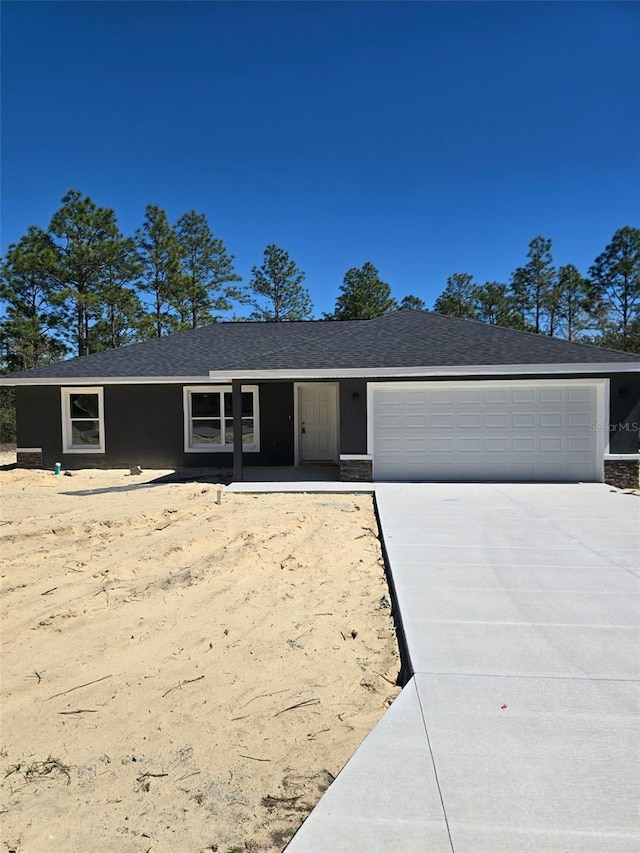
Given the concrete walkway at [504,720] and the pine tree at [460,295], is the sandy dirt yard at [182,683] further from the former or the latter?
the pine tree at [460,295]

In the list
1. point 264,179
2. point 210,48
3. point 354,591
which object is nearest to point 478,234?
point 264,179

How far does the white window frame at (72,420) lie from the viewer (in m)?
14.2

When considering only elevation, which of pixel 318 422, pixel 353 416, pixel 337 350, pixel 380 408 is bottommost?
pixel 318 422

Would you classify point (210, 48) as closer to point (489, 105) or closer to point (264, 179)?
point (489, 105)

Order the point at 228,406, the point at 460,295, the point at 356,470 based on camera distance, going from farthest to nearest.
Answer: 1. the point at 460,295
2. the point at 228,406
3. the point at 356,470

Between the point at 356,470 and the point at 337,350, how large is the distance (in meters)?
3.05

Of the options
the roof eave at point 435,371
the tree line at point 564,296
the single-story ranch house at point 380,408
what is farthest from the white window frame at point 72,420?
the tree line at point 564,296

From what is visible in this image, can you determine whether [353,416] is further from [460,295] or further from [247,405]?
[460,295]

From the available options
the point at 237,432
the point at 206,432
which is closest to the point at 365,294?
the point at 206,432

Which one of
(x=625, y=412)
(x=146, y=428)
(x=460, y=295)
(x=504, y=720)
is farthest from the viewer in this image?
(x=460, y=295)

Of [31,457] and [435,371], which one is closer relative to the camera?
[435,371]

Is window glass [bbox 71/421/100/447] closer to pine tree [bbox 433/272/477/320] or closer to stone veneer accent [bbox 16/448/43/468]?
stone veneer accent [bbox 16/448/43/468]

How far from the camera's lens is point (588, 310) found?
1283 inches

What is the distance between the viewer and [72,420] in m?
14.3
